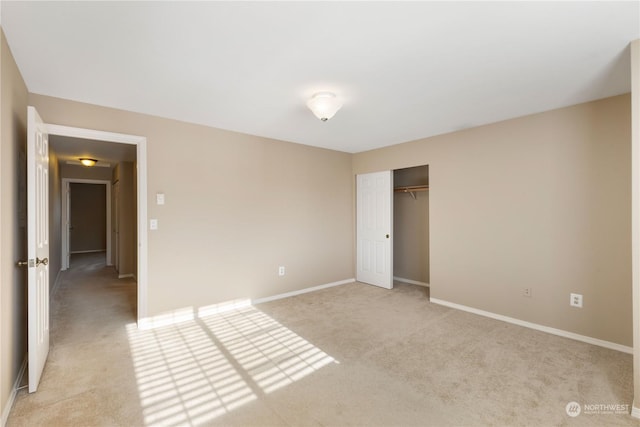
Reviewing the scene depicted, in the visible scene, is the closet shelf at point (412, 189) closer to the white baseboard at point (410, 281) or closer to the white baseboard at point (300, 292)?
the white baseboard at point (410, 281)

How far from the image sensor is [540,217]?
323cm

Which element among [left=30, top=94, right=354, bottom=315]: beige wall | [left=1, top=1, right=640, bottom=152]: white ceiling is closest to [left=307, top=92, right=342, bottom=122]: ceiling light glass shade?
[left=1, top=1, right=640, bottom=152]: white ceiling

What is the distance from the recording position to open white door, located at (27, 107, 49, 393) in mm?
2045

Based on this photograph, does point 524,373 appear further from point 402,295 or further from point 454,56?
point 454,56

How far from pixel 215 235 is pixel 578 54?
12.5 ft

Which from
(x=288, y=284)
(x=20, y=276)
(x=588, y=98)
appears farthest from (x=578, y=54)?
(x=20, y=276)

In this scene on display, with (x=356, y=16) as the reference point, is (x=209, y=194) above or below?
below

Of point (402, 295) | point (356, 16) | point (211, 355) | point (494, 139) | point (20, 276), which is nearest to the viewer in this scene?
point (356, 16)

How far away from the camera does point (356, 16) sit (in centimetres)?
167

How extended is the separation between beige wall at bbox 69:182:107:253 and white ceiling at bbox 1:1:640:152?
8314 mm

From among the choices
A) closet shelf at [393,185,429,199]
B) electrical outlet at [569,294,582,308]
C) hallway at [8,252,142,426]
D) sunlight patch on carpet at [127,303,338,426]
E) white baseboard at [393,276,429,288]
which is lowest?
sunlight patch on carpet at [127,303,338,426]

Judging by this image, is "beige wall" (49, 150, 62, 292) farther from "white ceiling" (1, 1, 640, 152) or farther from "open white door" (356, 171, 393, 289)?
"open white door" (356, 171, 393, 289)

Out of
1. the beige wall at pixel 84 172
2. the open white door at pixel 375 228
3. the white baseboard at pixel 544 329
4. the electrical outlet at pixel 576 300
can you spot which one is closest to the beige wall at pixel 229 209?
the open white door at pixel 375 228

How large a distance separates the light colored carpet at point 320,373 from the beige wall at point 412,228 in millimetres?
1468
